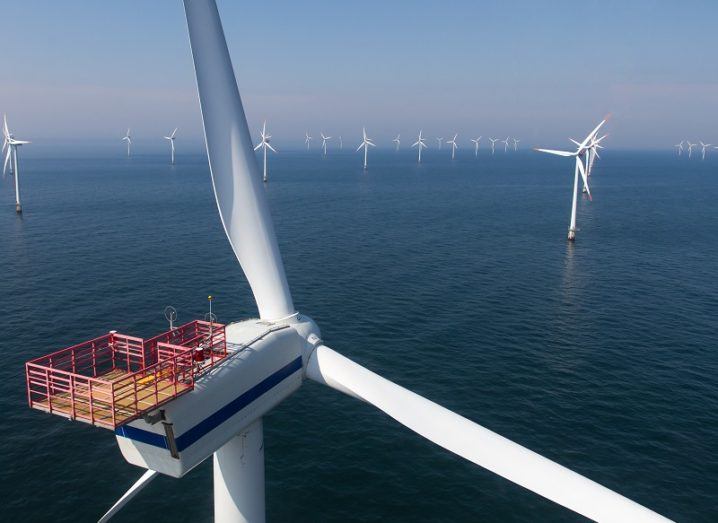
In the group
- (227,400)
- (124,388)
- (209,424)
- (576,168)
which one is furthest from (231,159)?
(576,168)

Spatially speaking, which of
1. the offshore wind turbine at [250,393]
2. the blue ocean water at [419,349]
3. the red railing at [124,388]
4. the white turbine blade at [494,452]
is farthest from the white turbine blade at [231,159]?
the blue ocean water at [419,349]

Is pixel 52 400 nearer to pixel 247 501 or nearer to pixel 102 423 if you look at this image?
pixel 102 423

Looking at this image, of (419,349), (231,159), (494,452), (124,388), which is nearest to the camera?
(494,452)

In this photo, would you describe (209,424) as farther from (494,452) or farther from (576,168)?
(576,168)

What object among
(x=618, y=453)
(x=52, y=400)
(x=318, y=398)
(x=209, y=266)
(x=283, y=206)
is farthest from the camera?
(x=283, y=206)

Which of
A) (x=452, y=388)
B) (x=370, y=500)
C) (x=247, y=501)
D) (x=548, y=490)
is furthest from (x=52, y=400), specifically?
(x=452, y=388)

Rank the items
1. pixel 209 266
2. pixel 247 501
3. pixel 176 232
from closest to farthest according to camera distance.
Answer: pixel 247 501
pixel 209 266
pixel 176 232
